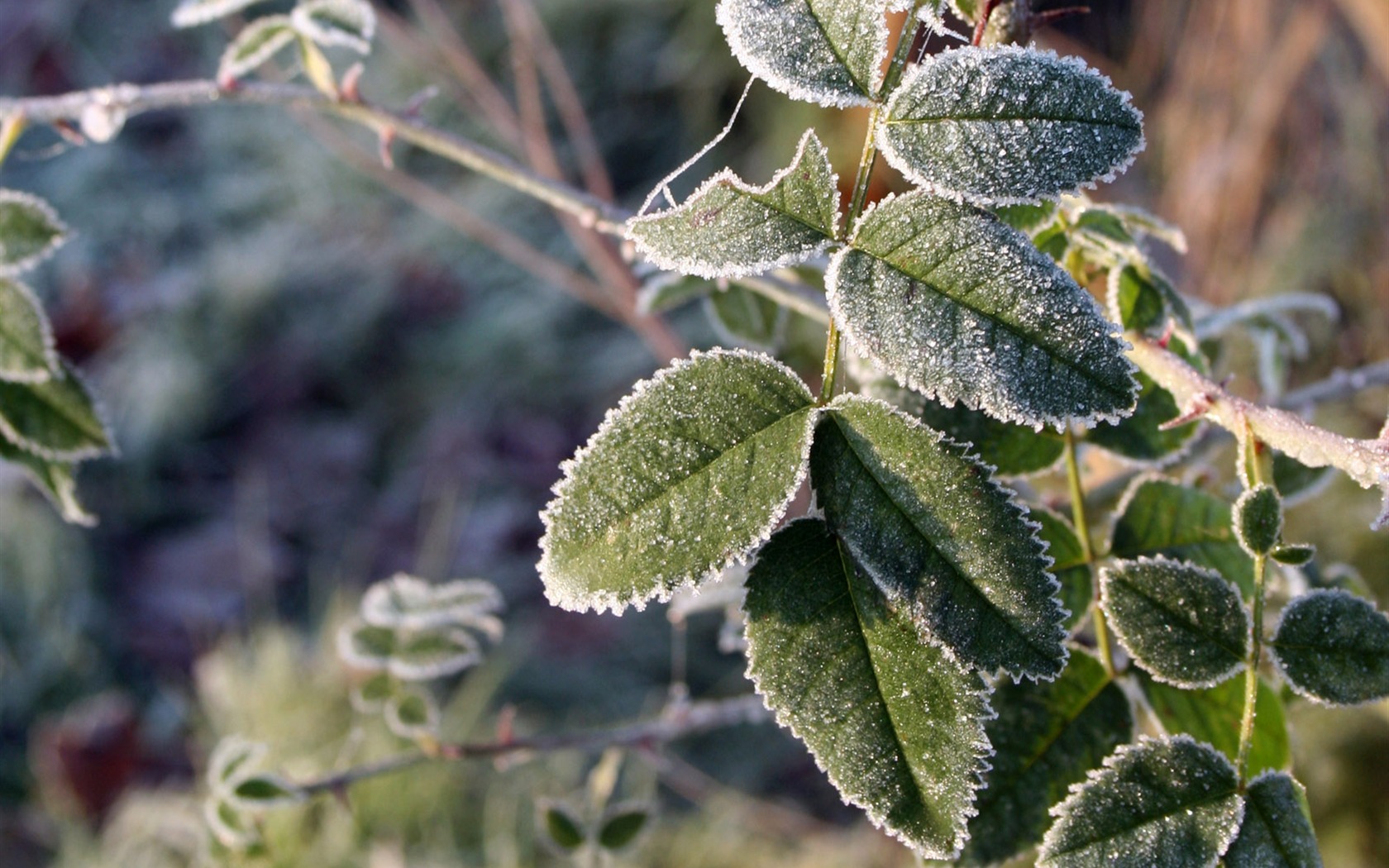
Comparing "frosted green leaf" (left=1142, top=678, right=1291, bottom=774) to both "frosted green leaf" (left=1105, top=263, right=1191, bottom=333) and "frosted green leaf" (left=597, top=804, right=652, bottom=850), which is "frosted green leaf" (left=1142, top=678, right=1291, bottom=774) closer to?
"frosted green leaf" (left=1105, top=263, right=1191, bottom=333)

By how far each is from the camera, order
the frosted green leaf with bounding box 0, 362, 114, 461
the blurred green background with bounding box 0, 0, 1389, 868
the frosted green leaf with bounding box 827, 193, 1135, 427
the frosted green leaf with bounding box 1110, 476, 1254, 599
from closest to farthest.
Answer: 1. the frosted green leaf with bounding box 827, 193, 1135, 427
2. the frosted green leaf with bounding box 1110, 476, 1254, 599
3. the frosted green leaf with bounding box 0, 362, 114, 461
4. the blurred green background with bounding box 0, 0, 1389, 868

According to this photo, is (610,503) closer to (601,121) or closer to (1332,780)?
(1332,780)

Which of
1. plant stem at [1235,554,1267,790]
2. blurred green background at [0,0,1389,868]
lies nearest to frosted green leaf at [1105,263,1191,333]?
plant stem at [1235,554,1267,790]

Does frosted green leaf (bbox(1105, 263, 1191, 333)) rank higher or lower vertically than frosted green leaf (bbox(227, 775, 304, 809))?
higher

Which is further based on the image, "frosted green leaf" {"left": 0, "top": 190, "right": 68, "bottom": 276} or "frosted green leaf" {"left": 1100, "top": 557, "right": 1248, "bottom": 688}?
"frosted green leaf" {"left": 0, "top": 190, "right": 68, "bottom": 276}

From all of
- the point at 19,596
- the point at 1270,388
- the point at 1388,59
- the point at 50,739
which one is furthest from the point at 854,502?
the point at 19,596

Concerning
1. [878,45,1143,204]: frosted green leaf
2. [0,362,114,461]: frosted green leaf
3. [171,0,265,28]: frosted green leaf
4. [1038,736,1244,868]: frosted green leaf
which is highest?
[878,45,1143,204]: frosted green leaf

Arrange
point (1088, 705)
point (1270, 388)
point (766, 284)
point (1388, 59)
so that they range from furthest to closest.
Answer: point (1388, 59), point (1270, 388), point (766, 284), point (1088, 705)
